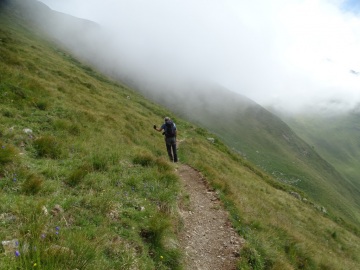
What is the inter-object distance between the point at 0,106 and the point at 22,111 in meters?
1.01

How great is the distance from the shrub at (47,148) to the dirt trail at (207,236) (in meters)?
5.38

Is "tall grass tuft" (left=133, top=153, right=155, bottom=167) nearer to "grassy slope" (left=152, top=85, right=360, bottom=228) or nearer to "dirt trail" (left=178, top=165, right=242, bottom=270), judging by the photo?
"dirt trail" (left=178, top=165, right=242, bottom=270)

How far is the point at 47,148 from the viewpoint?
37.3 feet

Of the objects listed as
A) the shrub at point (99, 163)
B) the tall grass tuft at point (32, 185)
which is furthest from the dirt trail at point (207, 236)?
the tall grass tuft at point (32, 185)

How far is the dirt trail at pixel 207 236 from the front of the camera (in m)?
9.04

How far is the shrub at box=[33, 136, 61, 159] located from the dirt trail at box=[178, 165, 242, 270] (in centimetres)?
538

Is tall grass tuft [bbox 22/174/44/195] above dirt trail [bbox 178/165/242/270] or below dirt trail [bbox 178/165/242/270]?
above

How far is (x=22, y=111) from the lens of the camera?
1473cm

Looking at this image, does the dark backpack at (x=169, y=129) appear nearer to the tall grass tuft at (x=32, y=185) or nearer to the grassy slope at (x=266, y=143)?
the tall grass tuft at (x=32, y=185)

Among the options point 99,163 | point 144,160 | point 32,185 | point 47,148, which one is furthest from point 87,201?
point 144,160

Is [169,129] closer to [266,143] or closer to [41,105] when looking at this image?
[41,105]

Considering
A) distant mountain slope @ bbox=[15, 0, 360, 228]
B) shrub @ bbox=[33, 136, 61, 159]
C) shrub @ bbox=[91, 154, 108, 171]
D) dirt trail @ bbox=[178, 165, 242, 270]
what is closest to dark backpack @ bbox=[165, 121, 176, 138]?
dirt trail @ bbox=[178, 165, 242, 270]

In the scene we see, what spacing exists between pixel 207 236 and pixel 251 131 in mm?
108270

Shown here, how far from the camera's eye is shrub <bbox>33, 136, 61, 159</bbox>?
11.1 m
